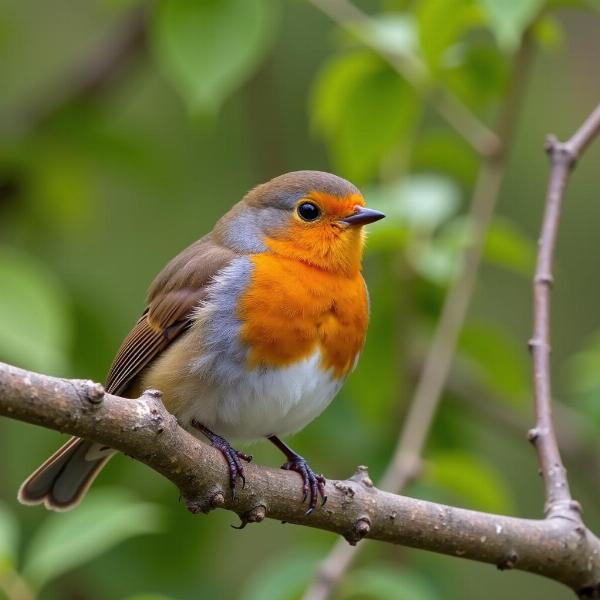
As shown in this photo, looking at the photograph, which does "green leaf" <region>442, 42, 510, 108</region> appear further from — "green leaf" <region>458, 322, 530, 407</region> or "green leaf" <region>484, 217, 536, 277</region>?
"green leaf" <region>458, 322, 530, 407</region>

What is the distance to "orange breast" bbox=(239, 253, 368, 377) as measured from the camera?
388 centimetres

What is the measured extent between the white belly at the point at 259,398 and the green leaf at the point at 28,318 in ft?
1.72

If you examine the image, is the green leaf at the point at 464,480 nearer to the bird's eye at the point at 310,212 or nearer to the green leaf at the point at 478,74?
the bird's eye at the point at 310,212

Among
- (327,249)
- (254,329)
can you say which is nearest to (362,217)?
(327,249)

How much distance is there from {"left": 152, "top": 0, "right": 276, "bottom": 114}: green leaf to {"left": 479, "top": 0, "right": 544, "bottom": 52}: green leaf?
948 millimetres

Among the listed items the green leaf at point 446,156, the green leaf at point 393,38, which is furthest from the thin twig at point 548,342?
the green leaf at point 446,156

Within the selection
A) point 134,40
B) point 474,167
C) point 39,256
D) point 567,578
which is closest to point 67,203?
point 39,256

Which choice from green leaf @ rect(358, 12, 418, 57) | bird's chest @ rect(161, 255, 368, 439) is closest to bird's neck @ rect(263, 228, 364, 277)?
bird's chest @ rect(161, 255, 368, 439)

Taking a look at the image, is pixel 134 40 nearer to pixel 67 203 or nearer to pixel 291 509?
pixel 67 203

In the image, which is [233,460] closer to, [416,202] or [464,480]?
[464,480]

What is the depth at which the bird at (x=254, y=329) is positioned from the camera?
3.89 meters

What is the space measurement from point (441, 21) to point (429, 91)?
1.72ft

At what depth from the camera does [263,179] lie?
617cm

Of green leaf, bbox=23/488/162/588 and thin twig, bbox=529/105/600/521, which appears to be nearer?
thin twig, bbox=529/105/600/521
